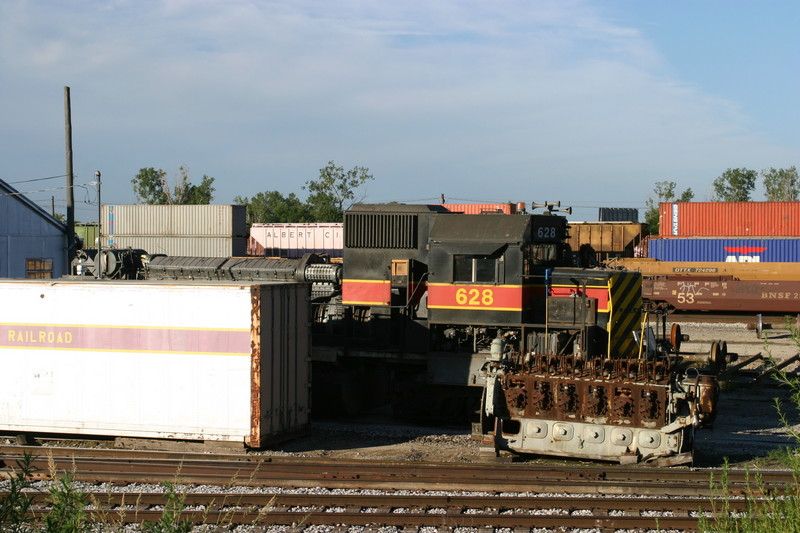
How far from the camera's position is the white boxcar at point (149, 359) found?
12.7m

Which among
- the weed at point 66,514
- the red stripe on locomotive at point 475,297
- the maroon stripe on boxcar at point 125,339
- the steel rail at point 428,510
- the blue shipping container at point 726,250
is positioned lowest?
the steel rail at point 428,510

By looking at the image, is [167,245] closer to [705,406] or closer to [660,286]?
[660,286]

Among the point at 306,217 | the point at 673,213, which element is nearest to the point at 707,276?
the point at 673,213

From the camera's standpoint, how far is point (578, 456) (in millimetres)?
11938

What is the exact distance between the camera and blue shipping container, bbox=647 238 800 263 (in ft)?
137

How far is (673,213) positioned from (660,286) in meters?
14.3

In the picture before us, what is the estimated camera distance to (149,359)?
12.9 metres

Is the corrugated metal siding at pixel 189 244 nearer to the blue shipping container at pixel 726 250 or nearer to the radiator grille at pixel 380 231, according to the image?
the blue shipping container at pixel 726 250

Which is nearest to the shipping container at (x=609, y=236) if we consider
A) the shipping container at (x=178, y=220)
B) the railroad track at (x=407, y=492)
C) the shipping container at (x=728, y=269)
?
the shipping container at (x=728, y=269)

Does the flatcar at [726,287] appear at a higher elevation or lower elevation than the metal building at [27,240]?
lower

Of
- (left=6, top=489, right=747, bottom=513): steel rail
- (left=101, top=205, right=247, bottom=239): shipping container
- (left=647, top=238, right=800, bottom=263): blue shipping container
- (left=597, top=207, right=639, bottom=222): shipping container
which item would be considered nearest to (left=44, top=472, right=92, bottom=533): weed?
(left=6, top=489, right=747, bottom=513): steel rail

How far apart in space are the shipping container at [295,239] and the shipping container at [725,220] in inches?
772

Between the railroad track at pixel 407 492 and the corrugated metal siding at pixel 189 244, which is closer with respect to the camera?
the railroad track at pixel 407 492

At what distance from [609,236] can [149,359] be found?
33.6m
